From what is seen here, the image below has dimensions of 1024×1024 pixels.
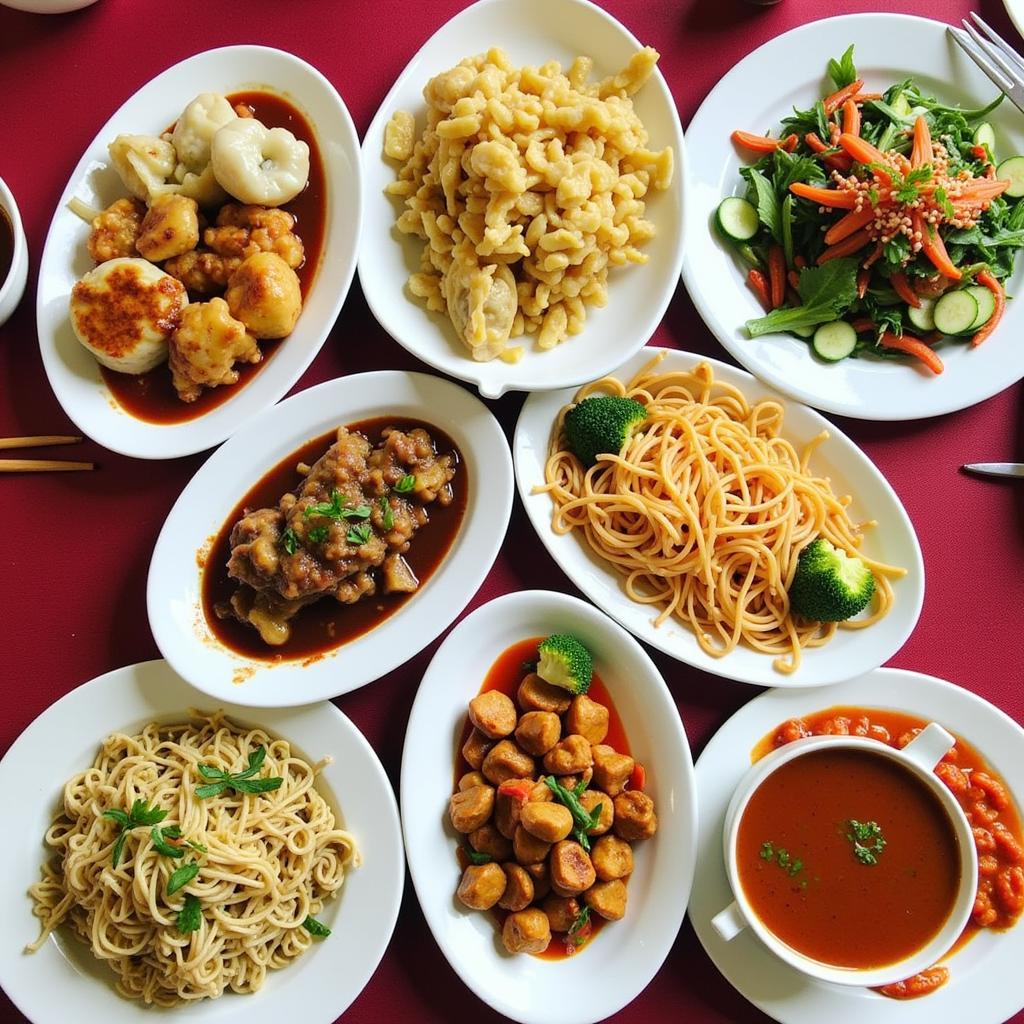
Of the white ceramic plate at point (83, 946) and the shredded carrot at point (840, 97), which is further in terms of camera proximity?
the shredded carrot at point (840, 97)

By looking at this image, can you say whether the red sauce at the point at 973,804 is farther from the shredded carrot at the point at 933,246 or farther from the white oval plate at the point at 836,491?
the shredded carrot at the point at 933,246

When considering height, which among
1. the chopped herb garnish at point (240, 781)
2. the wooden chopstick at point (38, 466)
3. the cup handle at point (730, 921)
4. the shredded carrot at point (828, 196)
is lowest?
the chopped herb garnish at point (240, 781)

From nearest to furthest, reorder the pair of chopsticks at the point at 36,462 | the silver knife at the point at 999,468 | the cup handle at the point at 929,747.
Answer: the cup handle at the point at 929,747 < the pair of chopsticks at the point at 36,462 < the silver knife at the point at 999,468

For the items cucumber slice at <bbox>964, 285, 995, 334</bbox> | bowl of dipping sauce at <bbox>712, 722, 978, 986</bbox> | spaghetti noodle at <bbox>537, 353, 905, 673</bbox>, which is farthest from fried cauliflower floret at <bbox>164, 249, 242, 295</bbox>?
cucumber slice at <bbox>964, 285, 995, 334</bbox>

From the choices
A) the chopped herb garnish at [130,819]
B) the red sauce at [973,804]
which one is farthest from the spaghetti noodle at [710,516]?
the chopped herb garnish at [130,819]

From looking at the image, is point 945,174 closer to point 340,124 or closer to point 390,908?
point 340,124

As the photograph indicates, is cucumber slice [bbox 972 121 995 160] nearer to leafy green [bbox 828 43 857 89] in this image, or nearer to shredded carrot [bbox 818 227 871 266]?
leafy green [bbox 828 43 857 89]

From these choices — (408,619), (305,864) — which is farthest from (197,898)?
(408,619)

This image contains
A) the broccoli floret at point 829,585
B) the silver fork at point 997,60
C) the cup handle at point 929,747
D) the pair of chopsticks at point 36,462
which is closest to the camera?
the cup handle at point 929,747

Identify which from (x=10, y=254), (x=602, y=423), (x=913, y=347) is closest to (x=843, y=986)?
(x=602, y=423)
